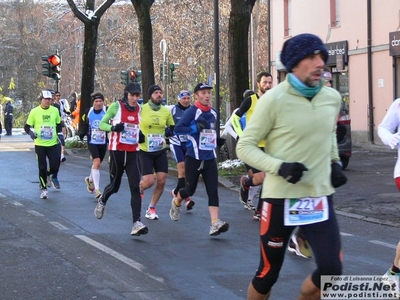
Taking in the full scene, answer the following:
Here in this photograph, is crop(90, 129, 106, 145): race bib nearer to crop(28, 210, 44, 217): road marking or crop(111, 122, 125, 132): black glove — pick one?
crop(28, 210, 44, 217): road marking

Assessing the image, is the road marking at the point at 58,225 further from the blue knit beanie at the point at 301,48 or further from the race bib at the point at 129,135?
the blue knit beanie at the point at 301,48

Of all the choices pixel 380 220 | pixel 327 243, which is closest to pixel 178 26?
pixel 380 220

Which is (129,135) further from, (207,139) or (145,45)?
(145,45)

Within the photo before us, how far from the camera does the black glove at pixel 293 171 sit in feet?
16.7

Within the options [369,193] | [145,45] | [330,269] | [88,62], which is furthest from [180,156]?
[88,62]

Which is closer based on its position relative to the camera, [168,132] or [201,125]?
[201,125]

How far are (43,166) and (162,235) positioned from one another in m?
5.00

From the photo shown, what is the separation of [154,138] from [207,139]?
1.13m

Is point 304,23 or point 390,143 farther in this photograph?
point 304,23

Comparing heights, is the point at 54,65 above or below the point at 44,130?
above

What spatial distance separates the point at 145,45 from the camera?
24.9m

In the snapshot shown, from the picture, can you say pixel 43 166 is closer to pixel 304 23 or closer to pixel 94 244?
pixel 94 244

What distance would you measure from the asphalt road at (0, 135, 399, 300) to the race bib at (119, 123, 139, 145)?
1.10 m

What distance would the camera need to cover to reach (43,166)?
15.1m
